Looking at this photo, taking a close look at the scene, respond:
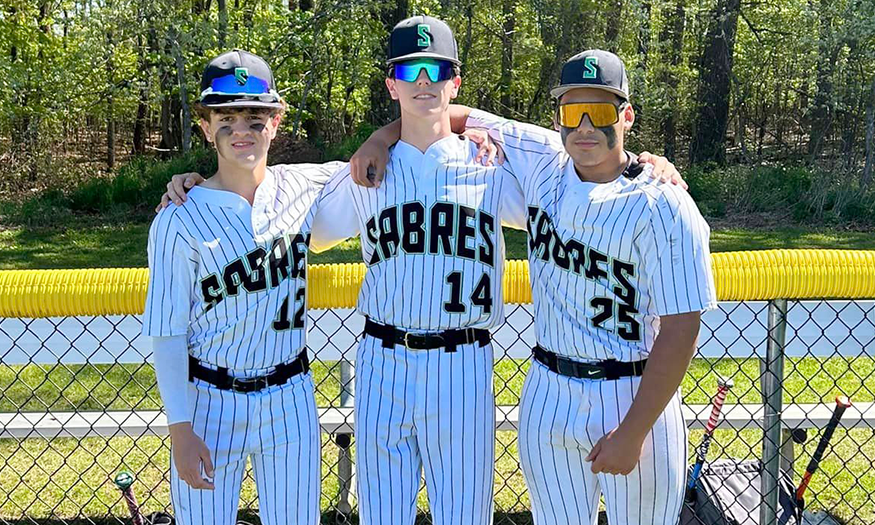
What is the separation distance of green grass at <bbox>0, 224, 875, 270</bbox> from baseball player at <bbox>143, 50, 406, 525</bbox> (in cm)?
611

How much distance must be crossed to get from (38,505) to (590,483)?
2664 millimetres

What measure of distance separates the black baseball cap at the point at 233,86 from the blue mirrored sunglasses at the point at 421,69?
0.37m

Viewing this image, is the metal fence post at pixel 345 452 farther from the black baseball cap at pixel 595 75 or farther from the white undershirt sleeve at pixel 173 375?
the black baseball cap at pixel 595 75

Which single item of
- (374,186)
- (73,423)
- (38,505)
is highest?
(374,186)

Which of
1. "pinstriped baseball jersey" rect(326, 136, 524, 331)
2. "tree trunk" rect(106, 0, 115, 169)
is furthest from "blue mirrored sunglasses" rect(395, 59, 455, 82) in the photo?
"tree trunk" rect(106, 0, 115, 169)

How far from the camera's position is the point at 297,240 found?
2.46 meters

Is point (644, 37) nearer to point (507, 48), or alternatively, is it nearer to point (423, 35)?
point (507, 48)

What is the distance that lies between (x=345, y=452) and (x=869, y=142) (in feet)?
33.9

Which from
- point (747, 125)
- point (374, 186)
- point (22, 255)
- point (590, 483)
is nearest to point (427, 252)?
point (374, 186)

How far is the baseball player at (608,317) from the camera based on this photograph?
2.15 m

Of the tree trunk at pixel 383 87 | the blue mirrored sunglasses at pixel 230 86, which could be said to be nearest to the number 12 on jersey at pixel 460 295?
the blue mirrored sunglasses at pixel 230 86

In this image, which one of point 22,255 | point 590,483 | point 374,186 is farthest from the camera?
point 22,255

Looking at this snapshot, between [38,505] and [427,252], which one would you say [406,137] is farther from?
[38,505]

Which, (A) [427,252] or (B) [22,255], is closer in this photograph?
(A) [427,252]
